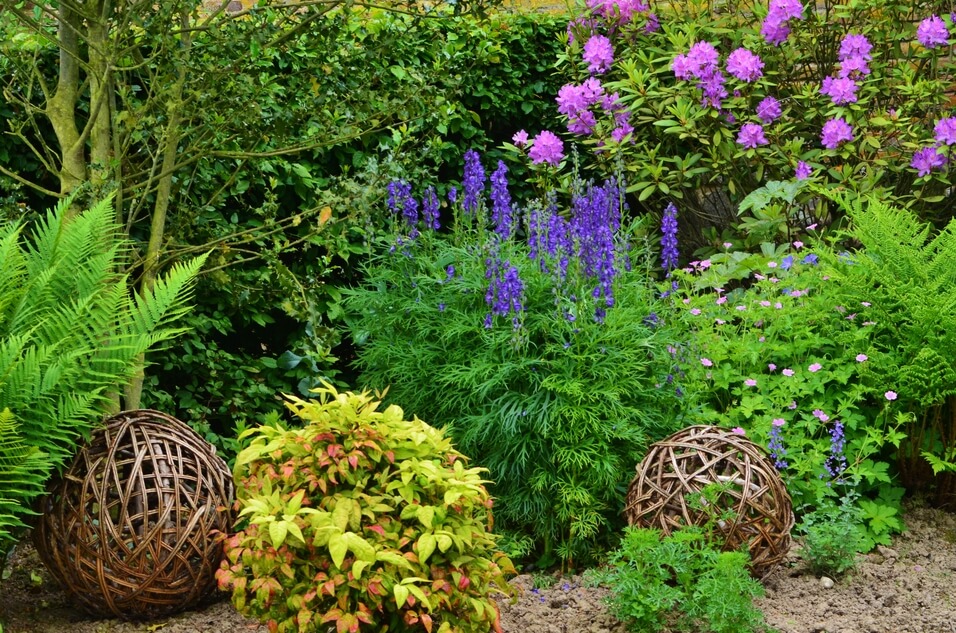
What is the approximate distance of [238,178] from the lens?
180 inches

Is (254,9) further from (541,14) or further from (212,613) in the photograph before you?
(541,14)

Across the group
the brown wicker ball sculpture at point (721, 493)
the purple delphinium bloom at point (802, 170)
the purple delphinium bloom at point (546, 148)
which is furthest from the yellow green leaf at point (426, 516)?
the purple delphinium bloom at point (802, 170)

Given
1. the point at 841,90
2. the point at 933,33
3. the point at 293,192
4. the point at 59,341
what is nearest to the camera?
the point at 59,341

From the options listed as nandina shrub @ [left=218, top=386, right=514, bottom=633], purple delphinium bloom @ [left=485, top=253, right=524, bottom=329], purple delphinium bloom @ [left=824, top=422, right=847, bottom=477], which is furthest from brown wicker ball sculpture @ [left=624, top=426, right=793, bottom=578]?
nandina shrub @ [left=218, top=386, right=514, bottom=633]

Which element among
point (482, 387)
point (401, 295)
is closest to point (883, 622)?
point (482, 387)

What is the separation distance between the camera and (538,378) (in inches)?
149

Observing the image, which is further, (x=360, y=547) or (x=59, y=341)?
(x=59, y=341)

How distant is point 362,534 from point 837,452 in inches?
81.7

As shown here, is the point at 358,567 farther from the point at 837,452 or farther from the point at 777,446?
the point at 837,452

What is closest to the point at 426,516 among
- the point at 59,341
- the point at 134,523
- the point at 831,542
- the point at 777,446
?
the point at 134,523

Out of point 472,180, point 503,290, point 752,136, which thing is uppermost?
point 752,136

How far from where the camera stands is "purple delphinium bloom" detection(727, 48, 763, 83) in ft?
18.6

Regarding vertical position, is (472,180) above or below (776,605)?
above

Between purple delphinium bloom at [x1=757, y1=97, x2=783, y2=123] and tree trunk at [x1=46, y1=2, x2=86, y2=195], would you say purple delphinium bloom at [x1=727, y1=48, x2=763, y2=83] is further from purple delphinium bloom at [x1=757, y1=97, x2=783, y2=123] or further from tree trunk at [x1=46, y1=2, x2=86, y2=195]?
tree trunk at [x1=46, y1=2, x2=86, y2=195]
